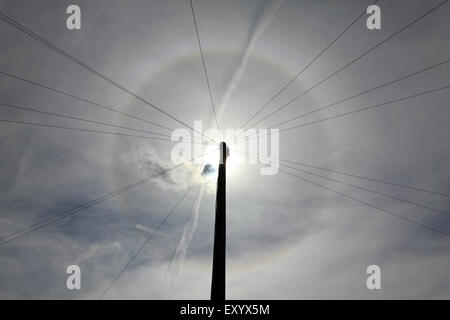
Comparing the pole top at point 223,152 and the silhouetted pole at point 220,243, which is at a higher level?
the pole top at point 223,152

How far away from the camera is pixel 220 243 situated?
7.39 meters

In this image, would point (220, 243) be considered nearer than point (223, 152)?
Yes

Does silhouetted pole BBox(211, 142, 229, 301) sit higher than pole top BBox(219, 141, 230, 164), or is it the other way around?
pole top BBox(219, 141, 230, 164)

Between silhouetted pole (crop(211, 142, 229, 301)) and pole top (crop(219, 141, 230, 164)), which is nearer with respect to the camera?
silhouetted pole (crop(211, 142, 229, 301))

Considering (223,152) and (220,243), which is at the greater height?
(223,152)

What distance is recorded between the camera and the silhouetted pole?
22.6 feet

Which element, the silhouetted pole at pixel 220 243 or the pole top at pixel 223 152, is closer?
the silhouetted pole at pixel 220 243

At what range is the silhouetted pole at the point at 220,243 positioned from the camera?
22.6ft
